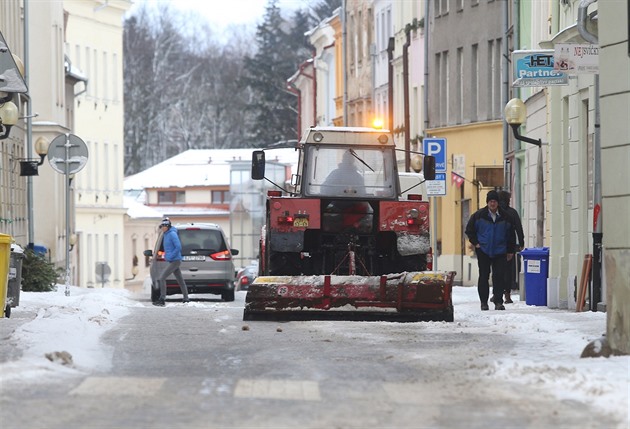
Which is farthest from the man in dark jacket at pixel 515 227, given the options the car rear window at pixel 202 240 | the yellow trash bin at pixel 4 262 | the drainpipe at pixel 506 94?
the drainpipe at pixel 506 94

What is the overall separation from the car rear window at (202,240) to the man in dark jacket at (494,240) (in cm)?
1278

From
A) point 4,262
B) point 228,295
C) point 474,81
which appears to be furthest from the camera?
point 474,81

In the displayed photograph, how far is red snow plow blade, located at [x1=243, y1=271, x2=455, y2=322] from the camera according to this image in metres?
19.6

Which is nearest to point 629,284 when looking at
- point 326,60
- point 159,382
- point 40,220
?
point 159,382

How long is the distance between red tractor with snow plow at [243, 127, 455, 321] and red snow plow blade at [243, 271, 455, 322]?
0.01 metres

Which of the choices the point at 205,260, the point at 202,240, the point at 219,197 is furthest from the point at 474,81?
the point at 219,197

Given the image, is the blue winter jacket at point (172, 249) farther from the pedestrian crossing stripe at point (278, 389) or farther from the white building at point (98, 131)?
the white building at point (98, 131)

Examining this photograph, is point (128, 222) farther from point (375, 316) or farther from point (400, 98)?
point (375, 316)

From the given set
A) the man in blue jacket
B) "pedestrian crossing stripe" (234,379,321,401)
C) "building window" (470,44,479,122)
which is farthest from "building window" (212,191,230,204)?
"pedestrian crossing stripe" (234,379,321,401)

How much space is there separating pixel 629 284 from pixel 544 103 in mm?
17609

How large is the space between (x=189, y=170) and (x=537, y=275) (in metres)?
94.8

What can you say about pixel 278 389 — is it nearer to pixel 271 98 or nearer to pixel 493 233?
pixel 493 233

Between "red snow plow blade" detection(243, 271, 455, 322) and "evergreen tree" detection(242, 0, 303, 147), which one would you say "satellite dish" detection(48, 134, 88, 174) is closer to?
"red snow plow blade" detection(243, 271, 455, 322)

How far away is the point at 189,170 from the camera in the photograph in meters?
121
